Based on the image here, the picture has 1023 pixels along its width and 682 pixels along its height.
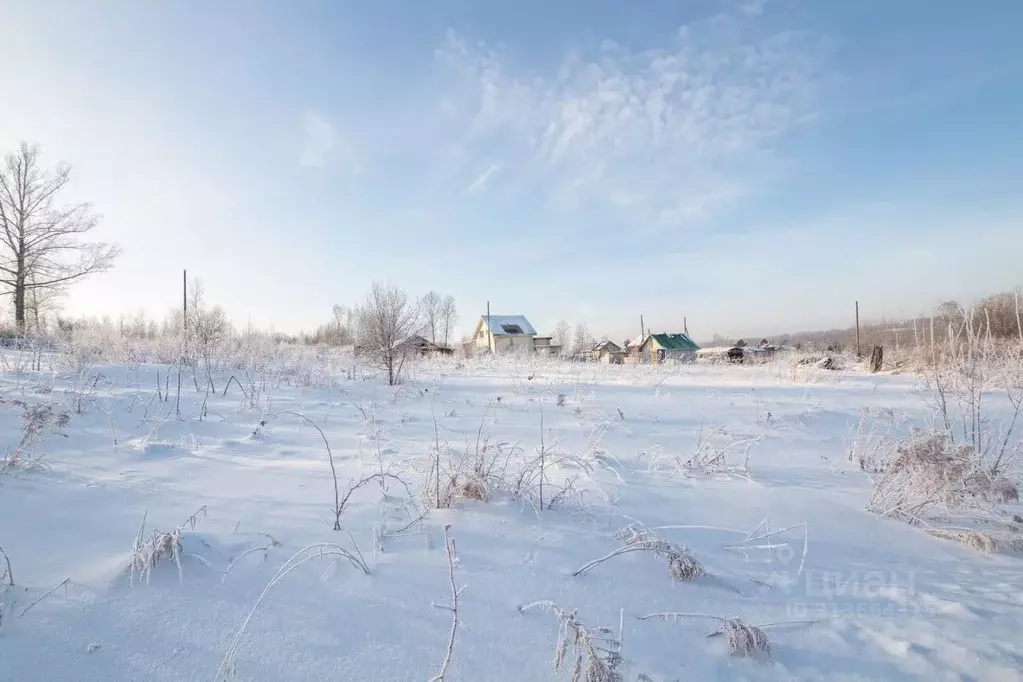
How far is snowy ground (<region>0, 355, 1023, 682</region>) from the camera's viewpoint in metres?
1.50

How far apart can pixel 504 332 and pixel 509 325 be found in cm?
167

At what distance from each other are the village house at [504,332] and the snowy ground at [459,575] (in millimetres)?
40511

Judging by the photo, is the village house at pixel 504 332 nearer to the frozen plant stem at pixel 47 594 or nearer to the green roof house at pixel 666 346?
the green roof house at pixel 666 346

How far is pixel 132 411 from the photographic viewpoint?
491 centimetres

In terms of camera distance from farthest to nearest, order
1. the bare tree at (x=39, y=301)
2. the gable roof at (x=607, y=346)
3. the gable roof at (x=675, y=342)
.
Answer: the gable roof at (x=607, y=346) < the gable roof at (x=675, y=342) < the bare tree at (x=39, y=301)

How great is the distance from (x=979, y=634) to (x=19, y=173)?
25599 mm

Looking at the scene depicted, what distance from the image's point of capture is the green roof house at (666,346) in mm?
40344

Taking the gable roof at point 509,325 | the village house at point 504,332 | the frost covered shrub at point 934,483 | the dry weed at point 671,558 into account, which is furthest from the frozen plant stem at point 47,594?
the gable roof at point 509,325

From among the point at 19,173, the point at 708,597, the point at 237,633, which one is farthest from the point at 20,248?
the point at 708,597

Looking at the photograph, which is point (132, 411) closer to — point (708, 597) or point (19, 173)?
point (708, 597)

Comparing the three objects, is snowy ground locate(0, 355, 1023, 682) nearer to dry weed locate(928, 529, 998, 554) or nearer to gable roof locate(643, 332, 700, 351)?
dry weed locate(928, 529, 998, 554)

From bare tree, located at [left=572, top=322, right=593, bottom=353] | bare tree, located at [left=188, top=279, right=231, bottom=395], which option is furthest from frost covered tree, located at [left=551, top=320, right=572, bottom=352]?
bare tree, located at [left=188, top=279, right=231, bottom=395]

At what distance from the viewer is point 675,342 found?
1688 inches

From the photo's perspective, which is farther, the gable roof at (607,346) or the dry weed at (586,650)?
the gable roof at (607,346)
